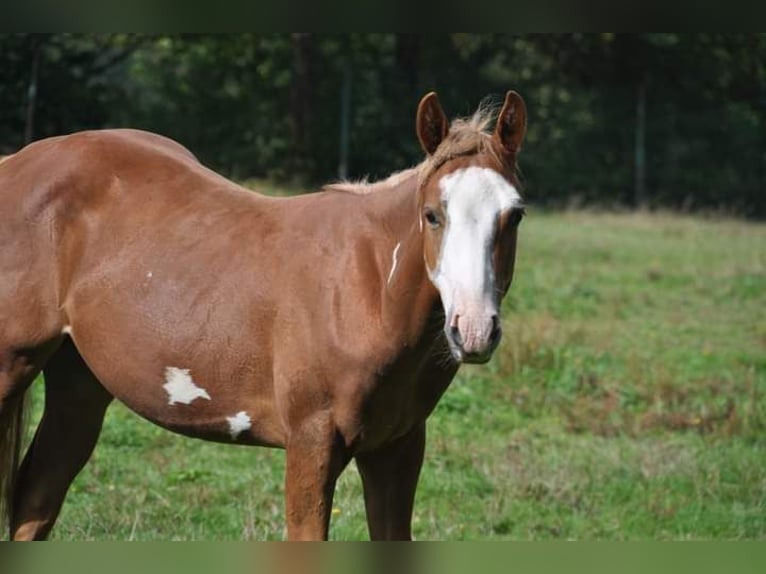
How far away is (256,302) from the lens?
12.6 feet

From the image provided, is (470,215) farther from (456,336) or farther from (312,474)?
(312,474)

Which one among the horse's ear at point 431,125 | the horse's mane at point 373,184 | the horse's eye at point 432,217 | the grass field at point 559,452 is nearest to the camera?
the horse's eye at point 432,217

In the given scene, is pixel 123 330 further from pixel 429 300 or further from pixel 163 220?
pixel 429 300

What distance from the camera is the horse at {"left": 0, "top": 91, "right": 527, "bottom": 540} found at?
345cm

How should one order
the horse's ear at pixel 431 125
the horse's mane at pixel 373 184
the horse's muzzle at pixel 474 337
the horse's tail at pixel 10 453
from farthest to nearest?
the horse's tail at pixel 10 453 < the horse's mane at pixel 373 184 < the horse's ear at pixel 431 125 < the horse's muzzle at pixel 474 337

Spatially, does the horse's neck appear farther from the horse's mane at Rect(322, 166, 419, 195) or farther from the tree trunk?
the tree trunk

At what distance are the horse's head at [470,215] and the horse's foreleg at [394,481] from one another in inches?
29.2

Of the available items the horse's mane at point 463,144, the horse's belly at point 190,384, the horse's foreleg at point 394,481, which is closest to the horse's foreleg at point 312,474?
the horse's belly at point 190,384

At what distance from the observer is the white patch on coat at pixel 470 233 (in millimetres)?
3223

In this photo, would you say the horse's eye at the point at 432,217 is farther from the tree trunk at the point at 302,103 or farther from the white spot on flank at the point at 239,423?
the tree trunk at the point at 302,103

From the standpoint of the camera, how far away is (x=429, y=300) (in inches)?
142

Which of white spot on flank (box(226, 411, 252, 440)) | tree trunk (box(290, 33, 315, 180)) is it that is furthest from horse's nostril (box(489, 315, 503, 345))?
tree trunk (box(290, 33, 315, 180))

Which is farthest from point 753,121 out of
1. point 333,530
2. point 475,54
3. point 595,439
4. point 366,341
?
point 366,341
